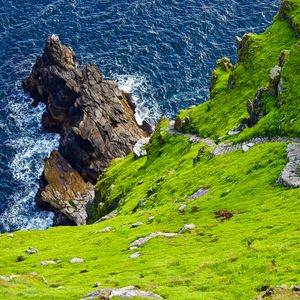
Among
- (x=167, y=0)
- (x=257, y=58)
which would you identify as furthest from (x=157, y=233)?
(x=167, y=0)

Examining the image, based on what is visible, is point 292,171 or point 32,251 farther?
point 32,251

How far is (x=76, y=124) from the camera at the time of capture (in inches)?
5320

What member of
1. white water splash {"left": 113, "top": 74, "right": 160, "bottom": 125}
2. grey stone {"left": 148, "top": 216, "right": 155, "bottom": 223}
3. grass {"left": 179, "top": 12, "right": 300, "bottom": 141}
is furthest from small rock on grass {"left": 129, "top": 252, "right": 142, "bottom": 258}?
white water splash {"left": 113, "top": 74, "right": 160, "bottom": 125}

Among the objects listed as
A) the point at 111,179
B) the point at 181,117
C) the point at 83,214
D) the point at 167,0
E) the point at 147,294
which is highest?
the point at 167,0

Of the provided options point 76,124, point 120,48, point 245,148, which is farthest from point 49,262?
point 120,48

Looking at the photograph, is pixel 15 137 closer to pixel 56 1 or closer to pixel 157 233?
pixel 56 1

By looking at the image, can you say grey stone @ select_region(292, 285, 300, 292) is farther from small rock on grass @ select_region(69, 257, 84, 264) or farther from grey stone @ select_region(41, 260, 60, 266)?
grey stone @ select_region(41, 260, 60, 266)

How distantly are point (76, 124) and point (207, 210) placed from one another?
3003 inches

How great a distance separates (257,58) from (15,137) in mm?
67003

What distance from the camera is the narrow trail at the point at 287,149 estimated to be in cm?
6059

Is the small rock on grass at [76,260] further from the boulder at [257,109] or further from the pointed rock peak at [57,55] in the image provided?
the pointed rock peak at [57,55]

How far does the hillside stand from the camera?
43625mm

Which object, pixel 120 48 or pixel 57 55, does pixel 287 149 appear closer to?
pixel 57 55

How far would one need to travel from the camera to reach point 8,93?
503ft
